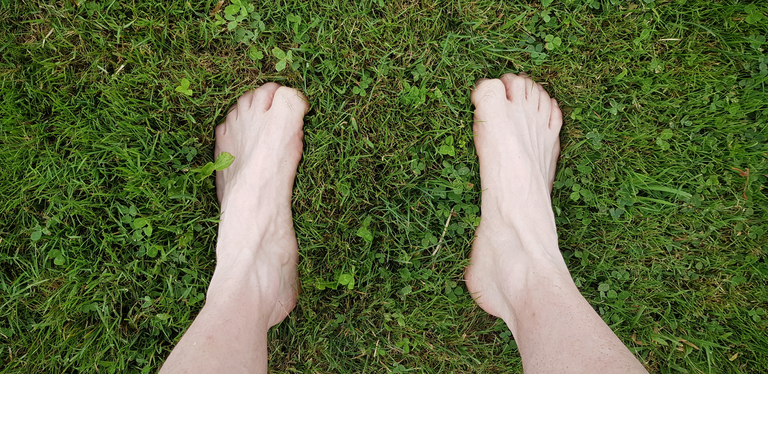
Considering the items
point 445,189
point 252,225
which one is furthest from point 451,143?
point 252,225

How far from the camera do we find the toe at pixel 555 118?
2508mm

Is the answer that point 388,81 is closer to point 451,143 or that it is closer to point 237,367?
point 451,143

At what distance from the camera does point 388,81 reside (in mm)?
2434

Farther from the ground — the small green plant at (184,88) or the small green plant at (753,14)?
the small green plant at (753,14)

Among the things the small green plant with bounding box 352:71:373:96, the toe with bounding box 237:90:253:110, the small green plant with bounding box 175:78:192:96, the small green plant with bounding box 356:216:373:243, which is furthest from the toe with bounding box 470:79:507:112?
the small green plant with bounding box 175:78:192:96

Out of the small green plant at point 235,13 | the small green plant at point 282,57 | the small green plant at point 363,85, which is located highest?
the small green plant at point 235,13

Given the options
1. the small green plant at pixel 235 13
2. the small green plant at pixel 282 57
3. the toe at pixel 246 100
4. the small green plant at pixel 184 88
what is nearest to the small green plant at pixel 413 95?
the small green plant at pixel 282 57

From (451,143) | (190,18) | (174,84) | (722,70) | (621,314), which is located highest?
(190,18)

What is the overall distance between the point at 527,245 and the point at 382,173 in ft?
3.00

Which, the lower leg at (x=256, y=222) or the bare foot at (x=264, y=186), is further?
the bare foot at (x=264, y=186)

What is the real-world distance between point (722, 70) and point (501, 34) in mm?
1388

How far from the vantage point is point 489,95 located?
242cm

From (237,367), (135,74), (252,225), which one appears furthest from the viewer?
(135,74)

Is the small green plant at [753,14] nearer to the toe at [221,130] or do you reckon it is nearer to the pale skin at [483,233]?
the pale skin at [483,233]
